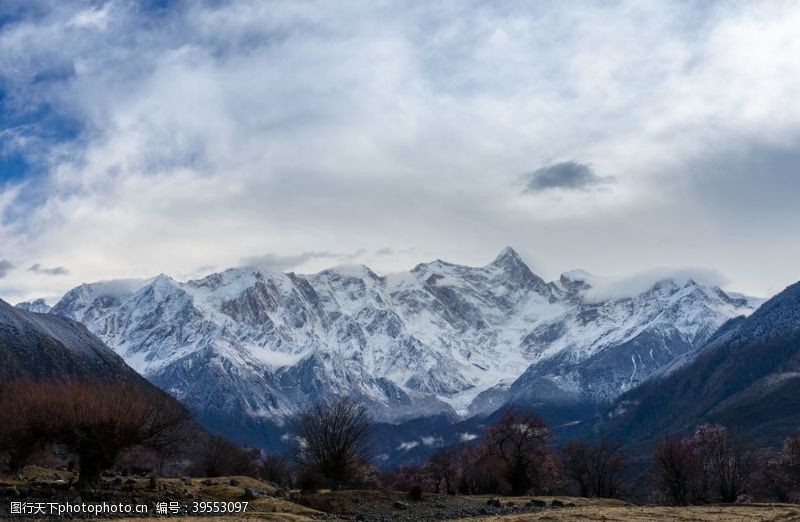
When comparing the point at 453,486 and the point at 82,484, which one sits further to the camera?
the point at 453,486

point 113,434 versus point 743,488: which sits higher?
point 113,434

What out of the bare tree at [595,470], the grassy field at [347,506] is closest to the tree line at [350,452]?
the bare tree at [595,470]

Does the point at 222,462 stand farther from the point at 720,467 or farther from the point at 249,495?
the point at 720,467

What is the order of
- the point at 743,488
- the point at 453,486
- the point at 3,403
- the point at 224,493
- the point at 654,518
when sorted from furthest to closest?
the point at 453,486 → the point at 743,488 → the point at 3,403 → the point at 224,493 → the point at 654,518

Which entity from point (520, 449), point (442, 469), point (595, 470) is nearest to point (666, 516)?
point (520, 449)

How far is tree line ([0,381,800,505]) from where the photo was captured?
64.8 m

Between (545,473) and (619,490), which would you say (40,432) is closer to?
(545,473)

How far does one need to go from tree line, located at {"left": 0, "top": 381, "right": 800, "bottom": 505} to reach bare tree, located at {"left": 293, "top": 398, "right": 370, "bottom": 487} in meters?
0.16

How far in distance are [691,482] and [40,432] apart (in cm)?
8196

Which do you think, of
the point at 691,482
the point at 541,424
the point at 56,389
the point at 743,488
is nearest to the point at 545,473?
the point at 541,424

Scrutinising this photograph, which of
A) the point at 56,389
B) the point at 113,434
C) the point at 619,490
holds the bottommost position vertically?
the point at 619,490

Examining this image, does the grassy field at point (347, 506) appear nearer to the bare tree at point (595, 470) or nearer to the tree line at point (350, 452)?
the tree line at point (350, 452)

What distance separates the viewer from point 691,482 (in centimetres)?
10319

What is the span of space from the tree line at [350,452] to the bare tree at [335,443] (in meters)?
0.16
